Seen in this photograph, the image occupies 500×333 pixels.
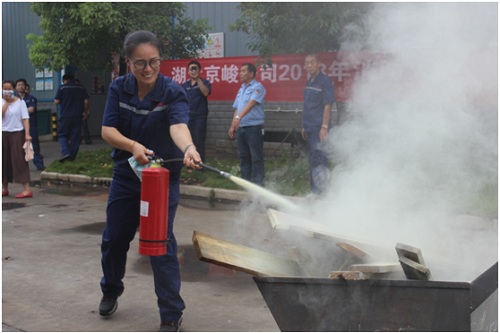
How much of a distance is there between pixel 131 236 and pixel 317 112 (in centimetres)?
472

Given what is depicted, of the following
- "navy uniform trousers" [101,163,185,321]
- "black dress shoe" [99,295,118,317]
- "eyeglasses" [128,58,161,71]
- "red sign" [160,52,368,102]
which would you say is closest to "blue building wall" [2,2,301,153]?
"red sign" [160,52,368,102]

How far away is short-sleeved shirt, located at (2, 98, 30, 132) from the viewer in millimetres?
9109

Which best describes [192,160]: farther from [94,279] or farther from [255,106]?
[255,106]

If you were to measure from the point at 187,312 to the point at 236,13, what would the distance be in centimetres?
1024

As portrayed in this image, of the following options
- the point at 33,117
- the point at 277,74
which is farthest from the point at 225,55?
the point at 33,117

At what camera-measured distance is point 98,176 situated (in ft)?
36.4

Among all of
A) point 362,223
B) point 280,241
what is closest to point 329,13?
point 280,241

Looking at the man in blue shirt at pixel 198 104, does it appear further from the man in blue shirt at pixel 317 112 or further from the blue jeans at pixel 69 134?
the blue jeans at pixel 69 134

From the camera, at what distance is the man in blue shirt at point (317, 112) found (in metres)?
8.30

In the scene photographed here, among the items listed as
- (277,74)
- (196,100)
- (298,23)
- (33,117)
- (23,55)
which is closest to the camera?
(298,23)

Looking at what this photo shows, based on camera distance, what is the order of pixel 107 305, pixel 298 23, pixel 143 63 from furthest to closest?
pixel 298 23
pixel 107 305
pixel 143 63

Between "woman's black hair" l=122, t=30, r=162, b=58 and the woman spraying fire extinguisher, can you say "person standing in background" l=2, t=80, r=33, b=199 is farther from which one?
"woman's black hair" l=122, t=30, r=162, b=58

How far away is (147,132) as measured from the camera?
3928 millimetres

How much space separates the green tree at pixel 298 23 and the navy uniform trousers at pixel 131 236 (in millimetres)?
4994
